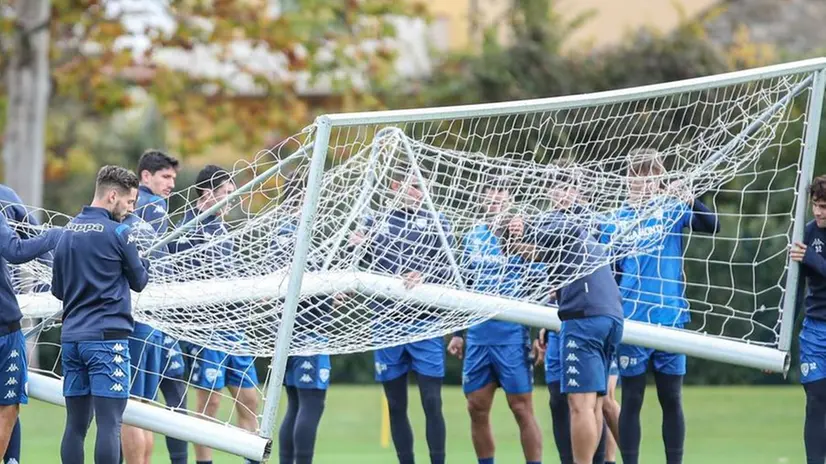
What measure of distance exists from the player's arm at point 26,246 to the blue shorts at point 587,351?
3.30m

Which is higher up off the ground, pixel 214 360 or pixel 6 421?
pixel 214 360

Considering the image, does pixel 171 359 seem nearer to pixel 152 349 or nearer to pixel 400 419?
pixel 152 349

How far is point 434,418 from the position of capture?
9.44m

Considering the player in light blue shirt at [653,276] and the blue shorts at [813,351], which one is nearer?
the blue shorts at [813,351]

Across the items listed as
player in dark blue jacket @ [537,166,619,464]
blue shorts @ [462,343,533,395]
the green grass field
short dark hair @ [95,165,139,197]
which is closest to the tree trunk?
the green grass field

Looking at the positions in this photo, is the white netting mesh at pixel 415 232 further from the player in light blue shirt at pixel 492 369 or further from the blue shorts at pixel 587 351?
the blue shorts at pixel 587 351

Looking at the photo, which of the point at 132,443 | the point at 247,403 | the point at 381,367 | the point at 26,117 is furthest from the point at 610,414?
the point at 26,117

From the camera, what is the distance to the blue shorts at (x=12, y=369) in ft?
26.1

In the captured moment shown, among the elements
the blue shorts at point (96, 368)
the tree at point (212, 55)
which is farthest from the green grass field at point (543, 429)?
the tree at point (212, 55)

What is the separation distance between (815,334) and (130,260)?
4.27 metres

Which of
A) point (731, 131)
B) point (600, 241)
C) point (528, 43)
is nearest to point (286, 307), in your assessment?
point (600, 241)

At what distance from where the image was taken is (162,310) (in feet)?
27.0

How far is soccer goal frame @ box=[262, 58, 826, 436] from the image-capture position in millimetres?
7148

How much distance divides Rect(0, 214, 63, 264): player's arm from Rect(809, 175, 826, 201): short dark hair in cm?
460
